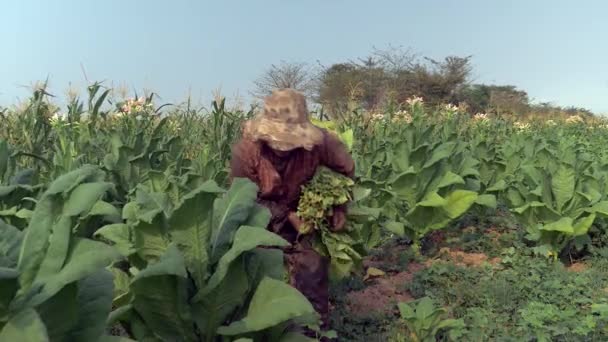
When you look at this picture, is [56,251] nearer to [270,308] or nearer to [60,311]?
[60,311]

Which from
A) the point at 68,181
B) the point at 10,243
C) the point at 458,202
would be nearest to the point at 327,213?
the point at 68,181

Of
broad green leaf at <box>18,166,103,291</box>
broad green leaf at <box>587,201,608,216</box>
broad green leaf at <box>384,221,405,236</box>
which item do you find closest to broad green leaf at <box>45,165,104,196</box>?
broad green leaf at <box>18,166,103,291</box>

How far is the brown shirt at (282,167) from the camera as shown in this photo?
3471mm

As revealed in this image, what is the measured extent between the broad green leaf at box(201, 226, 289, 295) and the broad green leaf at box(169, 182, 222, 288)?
0.07m

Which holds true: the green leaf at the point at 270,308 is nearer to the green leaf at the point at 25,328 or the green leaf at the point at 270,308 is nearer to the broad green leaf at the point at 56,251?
the broad green leaf at the point at 56,251

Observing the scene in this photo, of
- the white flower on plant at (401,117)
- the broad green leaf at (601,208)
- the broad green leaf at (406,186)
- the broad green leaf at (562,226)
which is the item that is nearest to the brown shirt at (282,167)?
the broad green leaf at (406,186)

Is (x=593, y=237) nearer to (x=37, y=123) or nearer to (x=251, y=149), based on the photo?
(x=251, y=149)

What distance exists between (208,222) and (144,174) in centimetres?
331

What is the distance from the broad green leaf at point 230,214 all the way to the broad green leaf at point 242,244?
136mm

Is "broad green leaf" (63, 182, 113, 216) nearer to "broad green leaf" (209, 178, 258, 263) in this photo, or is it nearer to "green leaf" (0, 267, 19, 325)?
"green leaf" (0, 267, 19, 325)

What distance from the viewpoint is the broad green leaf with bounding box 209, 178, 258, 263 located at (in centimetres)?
254

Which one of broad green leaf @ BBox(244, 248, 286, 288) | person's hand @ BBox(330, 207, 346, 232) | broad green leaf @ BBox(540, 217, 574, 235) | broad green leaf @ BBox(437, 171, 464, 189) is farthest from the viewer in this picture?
broad green leaf @ BBox(437, 171, 464, 189)

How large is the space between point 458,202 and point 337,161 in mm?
3136

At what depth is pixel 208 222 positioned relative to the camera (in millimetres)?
2393
